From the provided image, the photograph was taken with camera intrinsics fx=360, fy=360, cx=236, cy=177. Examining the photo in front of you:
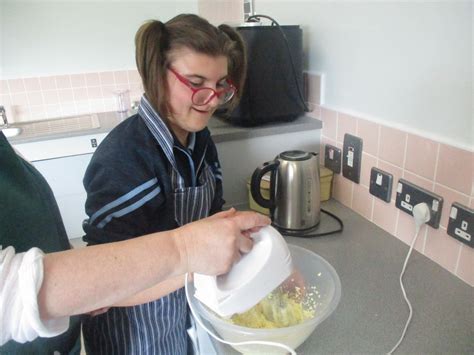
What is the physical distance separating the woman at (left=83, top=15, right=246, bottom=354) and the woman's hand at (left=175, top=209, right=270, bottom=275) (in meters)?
0.33

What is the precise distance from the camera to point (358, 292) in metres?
0.83

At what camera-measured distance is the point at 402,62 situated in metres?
0.93

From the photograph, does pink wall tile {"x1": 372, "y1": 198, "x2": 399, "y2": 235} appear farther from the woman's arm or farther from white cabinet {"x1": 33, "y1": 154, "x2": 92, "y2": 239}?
white cabinet {"x1": 33, "y1": 154, "x2": 92, "y2": 239}

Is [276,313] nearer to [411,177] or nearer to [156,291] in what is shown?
[156,291]

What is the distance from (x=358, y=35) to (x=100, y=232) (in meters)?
0.90

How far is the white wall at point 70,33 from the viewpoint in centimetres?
221

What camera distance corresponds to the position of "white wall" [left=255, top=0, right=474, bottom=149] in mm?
792

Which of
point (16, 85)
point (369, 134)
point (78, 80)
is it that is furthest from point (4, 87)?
point (369, 134)

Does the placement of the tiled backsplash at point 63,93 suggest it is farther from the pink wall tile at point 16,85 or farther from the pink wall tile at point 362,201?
the pink wall tile at point 362,201

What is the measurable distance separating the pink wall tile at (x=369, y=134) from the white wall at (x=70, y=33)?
1.86 metres

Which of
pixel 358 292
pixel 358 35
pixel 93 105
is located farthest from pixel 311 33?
pixel 93 105

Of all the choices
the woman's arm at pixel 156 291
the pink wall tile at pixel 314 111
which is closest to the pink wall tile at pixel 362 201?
the pink wall tile at pixel 314 111

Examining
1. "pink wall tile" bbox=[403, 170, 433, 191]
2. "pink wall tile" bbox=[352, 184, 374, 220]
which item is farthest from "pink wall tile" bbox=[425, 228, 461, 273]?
"pink wall tile" bbox=[352, 184, 374, 220]

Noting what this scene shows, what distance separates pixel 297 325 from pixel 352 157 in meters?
0.71
